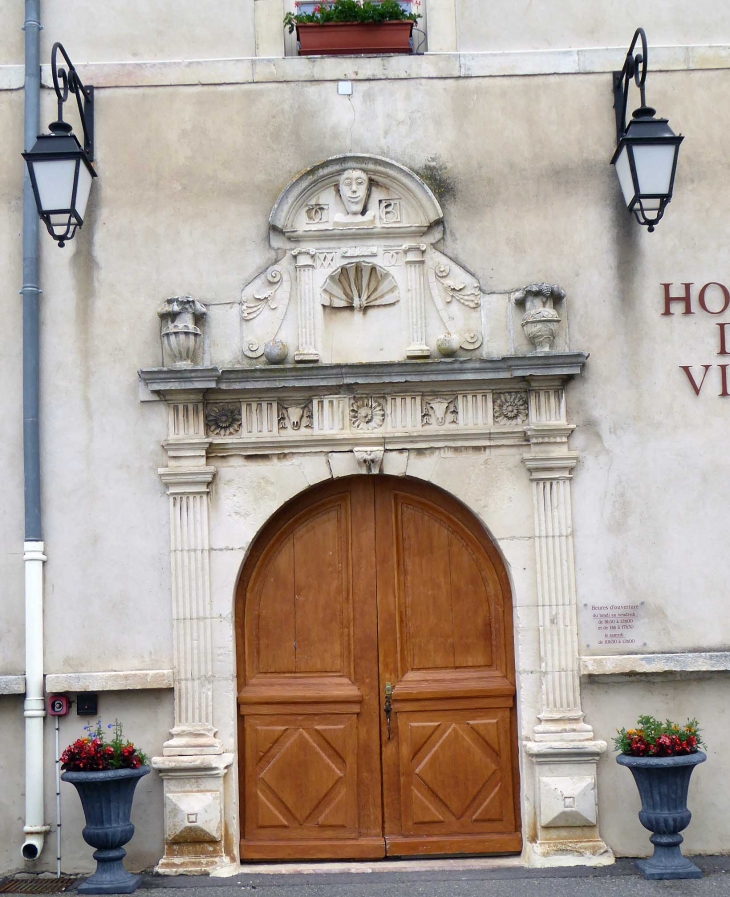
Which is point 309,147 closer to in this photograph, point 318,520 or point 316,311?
point 316,311

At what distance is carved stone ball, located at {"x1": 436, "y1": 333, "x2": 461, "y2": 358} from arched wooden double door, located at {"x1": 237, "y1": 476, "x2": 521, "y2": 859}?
2.74 feet

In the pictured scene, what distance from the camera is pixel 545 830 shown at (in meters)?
6.06

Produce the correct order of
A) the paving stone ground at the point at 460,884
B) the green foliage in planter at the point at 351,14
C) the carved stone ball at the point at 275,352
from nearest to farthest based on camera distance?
1. the paving stone ground at the point at 460,884
2. the carved stone ball at the point at 275,352
3. the green foliage in planter at the point at 351,14

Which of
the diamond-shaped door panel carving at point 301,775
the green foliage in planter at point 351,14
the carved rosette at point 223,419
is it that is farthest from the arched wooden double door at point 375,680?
the green foliage in planter at point 351,14

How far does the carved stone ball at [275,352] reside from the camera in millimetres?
6328

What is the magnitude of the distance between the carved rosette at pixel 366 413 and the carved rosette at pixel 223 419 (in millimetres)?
700

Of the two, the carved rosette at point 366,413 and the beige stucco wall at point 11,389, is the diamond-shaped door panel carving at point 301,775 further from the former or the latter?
the carved rosette at point 366,413

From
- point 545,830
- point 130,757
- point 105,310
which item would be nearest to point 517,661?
point 545,830

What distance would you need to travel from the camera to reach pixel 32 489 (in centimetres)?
626

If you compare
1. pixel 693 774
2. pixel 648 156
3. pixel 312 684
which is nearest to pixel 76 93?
pixel 648 156

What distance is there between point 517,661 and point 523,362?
1790 millimetres

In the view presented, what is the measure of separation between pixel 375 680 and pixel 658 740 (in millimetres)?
1678

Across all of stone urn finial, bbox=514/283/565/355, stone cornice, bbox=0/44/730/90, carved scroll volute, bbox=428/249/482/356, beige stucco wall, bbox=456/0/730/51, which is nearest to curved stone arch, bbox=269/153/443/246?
carved scroll volute, bbox=428/249/482/356

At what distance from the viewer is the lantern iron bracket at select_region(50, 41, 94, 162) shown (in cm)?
609
